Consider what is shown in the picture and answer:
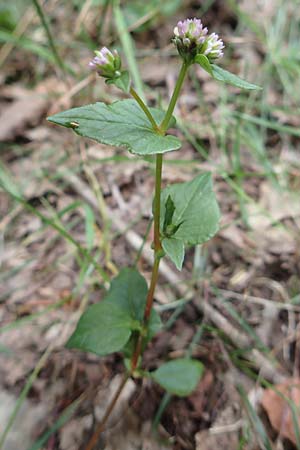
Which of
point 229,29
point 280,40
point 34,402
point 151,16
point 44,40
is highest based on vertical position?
point 44,40

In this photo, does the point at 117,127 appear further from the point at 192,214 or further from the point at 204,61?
the point at 192,214

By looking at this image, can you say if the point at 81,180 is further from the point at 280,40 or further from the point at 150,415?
the point at 280,40

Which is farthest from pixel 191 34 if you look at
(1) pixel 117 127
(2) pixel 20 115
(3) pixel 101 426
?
(2) pixel 20 115

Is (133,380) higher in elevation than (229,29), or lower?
lower

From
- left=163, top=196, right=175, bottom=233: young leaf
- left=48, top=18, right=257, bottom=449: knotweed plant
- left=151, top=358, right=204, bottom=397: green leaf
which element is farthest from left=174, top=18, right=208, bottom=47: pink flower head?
left=151, top=358, right=204, bottom=397: green leaf

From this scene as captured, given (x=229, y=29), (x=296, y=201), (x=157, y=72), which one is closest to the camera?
(x=296, y=201)

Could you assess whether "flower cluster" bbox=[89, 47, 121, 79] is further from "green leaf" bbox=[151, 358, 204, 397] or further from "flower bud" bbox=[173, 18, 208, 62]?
"green leaf" bbox=[151, 358, 204, 397]

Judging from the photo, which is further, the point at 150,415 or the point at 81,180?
the point at 81,180

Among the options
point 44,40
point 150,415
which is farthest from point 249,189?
point 44,40
